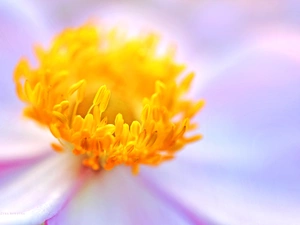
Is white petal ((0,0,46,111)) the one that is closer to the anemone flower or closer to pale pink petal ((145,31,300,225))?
the anemone flower

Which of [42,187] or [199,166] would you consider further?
[199,166]

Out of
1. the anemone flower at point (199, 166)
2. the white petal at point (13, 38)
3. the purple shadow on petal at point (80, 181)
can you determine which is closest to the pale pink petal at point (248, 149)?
the anemone flower at point (199, 166)

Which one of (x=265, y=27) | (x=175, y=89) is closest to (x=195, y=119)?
(x=175, y=89)

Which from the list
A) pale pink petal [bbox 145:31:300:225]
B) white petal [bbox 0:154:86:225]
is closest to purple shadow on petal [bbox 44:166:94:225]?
white petal [bbox 0:154:86:225]

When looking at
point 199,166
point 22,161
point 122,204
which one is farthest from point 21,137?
point 199,166

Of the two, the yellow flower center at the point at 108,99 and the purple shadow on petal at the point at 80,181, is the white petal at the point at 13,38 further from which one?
the purple shadow on petal at the point at 80,181

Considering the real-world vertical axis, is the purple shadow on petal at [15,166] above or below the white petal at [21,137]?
below

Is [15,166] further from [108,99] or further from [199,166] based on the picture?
[199,166]
